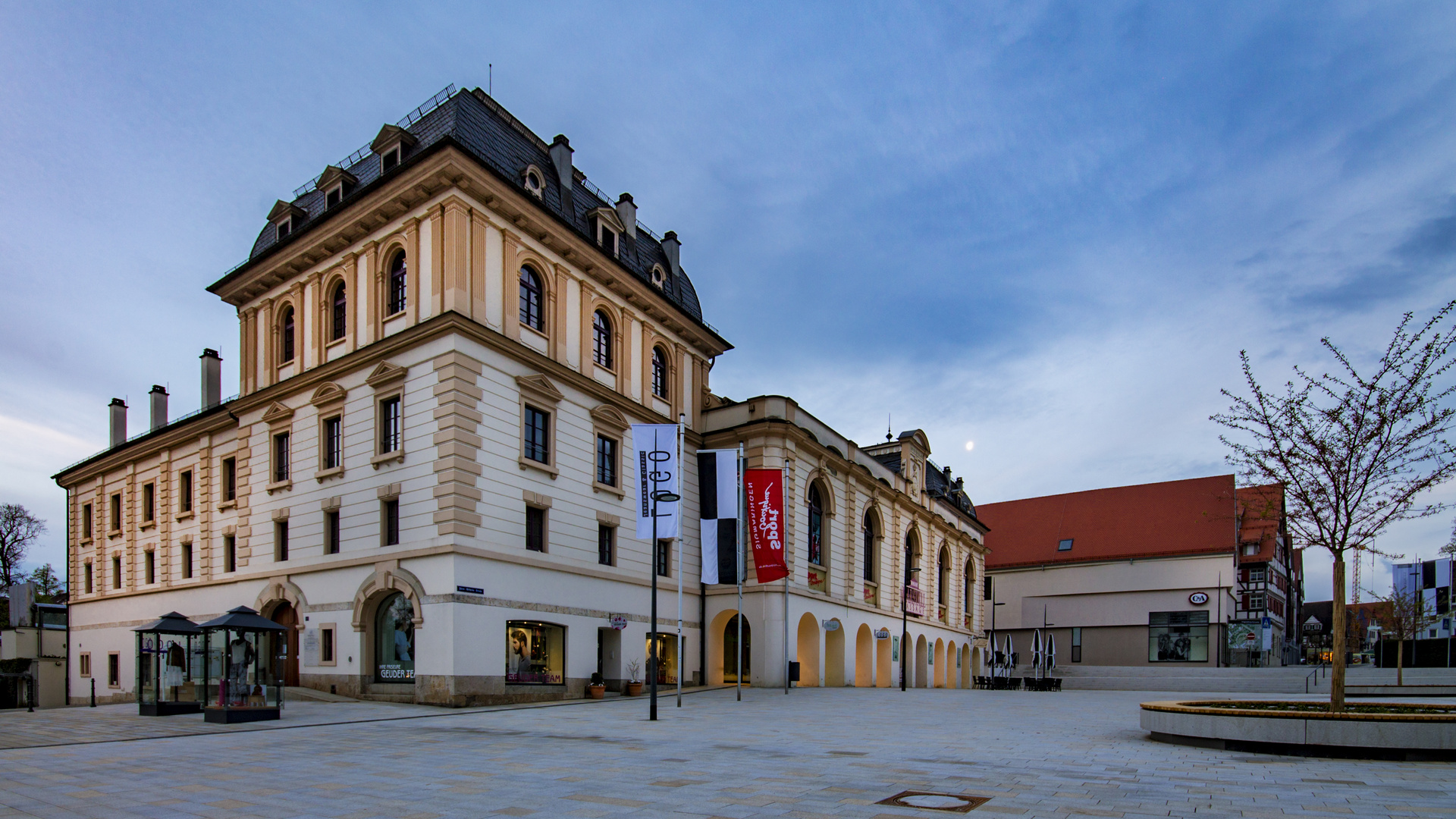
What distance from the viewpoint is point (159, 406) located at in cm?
4747

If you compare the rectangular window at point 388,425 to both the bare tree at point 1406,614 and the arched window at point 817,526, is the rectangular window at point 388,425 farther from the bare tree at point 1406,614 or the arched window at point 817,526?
the bare tree at point 1406,614

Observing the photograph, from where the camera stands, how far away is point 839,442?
44.1m

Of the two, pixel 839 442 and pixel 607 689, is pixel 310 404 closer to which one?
pixel 607 689

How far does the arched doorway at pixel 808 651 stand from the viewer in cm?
3978

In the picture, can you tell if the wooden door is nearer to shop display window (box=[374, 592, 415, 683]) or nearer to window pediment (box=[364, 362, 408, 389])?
shop display window (box=[374, 592, 415, 683])

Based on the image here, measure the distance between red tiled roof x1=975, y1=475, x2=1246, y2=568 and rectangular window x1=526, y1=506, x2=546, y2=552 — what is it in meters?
49.9

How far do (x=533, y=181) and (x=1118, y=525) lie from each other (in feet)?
179

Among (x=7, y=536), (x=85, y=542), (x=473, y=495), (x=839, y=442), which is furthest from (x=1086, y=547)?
(x=7, y=536)

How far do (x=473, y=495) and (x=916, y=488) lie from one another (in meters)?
33.6

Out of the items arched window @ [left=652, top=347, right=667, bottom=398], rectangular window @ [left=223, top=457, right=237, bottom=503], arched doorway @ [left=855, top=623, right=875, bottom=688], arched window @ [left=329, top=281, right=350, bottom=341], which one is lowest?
arched doorway @ [left=855, top=623, right=875, bottom=688]

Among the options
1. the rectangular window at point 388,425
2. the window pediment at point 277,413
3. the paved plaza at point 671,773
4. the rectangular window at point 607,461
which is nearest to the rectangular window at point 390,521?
the rectangular window at point 388,425

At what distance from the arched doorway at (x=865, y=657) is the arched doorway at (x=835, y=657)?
309 centimetres

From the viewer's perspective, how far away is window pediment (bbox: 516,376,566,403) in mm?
28922

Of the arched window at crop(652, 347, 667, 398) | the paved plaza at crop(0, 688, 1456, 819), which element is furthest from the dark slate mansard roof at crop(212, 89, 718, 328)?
the paved plaza at crop(0, 688, 1456, 819)
